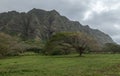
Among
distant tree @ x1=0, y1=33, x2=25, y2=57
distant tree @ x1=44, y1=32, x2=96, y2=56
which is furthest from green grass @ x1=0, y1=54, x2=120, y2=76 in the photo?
distant tree @ x1=0, y1=33, x2=25, y2=57

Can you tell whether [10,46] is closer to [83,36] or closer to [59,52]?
[59,52]

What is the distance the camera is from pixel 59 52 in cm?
9362

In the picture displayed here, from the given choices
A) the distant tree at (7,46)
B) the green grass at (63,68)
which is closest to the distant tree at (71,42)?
the distant tree at (7,46)

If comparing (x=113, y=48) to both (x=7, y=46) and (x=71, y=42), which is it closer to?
(x=71, y=42)

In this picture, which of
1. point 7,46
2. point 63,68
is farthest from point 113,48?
point 63,68

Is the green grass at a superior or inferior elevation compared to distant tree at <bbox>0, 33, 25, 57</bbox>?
inferior

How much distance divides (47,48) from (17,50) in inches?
815

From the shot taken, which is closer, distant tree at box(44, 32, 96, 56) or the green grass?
the green grass

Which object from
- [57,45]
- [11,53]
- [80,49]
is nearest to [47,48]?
[57,45]

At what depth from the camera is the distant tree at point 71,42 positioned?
279ft

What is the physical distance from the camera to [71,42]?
8775cm

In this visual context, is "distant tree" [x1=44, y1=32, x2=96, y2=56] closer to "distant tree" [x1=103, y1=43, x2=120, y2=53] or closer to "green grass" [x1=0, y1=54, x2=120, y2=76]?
"green grass" [x1=0, y1=54, x2=120, y2=76]

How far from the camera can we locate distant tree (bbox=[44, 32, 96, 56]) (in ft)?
279

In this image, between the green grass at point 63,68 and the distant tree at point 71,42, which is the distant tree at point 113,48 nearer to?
the distant tree at point 71,42
